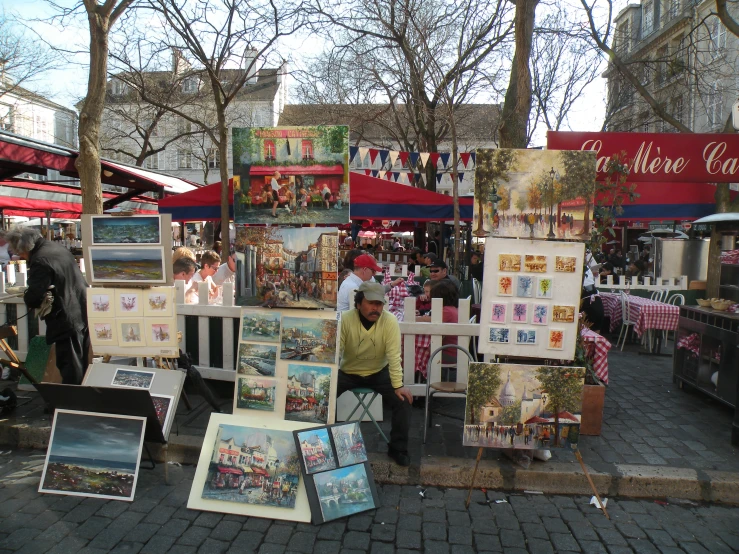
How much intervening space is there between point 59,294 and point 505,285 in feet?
12.4

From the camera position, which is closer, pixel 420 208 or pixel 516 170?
pixel 516 170

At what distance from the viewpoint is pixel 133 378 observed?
4.14 metres

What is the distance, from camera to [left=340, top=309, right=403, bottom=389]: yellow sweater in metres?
4.10

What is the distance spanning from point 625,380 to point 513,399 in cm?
377

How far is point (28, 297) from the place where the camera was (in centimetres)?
466

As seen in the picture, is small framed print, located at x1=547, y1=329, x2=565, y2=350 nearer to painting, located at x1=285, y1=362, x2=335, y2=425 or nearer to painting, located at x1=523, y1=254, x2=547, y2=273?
painting, located at x1=523, y1=254, x2=547, y2=273

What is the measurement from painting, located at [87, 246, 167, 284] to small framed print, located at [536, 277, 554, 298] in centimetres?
281

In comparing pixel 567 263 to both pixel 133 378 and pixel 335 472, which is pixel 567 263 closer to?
pixel 335 472

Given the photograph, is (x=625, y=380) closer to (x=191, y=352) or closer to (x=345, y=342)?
(x=345, y=342)

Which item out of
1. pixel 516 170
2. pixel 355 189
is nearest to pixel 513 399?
pixel 516 170

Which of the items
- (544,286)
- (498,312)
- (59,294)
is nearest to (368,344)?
(498,312)

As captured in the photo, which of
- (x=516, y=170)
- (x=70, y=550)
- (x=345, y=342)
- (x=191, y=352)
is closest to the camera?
(x=70, y=550)

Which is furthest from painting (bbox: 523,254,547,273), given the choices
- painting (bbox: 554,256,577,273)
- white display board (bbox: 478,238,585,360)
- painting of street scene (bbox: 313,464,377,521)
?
Result: painting of street scene (bbox: 313,464,377,521)

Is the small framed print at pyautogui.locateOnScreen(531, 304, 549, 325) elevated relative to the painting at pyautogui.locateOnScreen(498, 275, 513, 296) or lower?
lower
